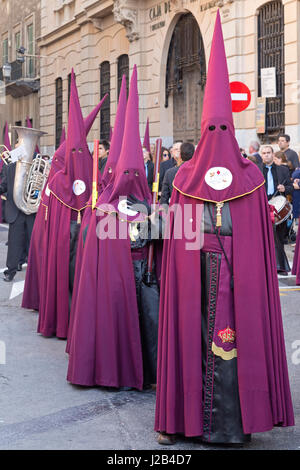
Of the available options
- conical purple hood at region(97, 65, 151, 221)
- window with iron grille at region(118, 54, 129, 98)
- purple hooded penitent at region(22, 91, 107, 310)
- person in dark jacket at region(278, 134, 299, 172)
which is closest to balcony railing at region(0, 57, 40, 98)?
window with iron grille at region(118, 54, 129, 98)

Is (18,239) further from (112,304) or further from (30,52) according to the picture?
(30,52)

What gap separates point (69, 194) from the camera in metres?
7.69

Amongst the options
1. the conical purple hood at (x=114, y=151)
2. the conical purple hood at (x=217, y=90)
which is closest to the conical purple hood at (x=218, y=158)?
the conical purple hood at (x=217, y=90)

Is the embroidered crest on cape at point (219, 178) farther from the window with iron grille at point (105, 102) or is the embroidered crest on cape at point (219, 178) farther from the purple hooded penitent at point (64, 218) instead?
the window with iron grille at point (105, 102)

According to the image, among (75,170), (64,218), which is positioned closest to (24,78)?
(64,218)

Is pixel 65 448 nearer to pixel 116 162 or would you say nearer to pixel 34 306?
pixel 116 162

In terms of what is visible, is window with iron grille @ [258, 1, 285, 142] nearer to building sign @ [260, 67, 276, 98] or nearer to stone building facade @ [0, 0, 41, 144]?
building sign @ [260, 67, 276, 98]

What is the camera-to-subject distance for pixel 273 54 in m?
16.7

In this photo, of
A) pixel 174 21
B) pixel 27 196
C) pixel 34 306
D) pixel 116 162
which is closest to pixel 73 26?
pixel 174 21

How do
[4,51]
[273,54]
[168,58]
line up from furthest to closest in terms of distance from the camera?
[4,51] < [168,58] < [273,54]

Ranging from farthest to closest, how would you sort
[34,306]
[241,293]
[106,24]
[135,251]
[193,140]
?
1. [106,24]
2. [193,140]
3. [34,306]
4. [135,251]
5. [241,293]

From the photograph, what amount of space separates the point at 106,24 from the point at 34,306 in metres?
18.1

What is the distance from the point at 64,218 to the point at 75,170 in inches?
20.1

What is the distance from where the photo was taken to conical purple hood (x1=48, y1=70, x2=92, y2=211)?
7.43m
